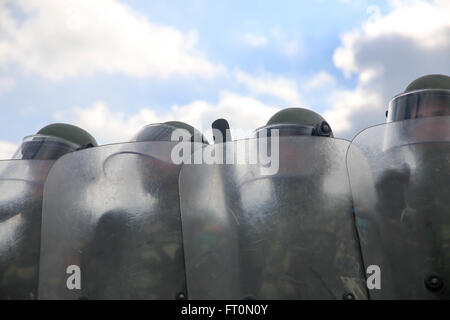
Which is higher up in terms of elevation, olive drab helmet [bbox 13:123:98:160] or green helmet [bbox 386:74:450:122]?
olive drab helmet [bbox 13:123:98:160]

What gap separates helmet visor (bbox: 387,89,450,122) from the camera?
4027 millimetres

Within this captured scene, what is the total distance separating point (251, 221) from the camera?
3.79 meters

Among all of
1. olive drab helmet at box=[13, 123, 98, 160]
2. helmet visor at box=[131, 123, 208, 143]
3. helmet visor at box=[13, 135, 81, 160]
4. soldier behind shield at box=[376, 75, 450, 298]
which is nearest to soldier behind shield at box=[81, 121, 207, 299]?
helmet visor at box=[131, 123, 208, 143]

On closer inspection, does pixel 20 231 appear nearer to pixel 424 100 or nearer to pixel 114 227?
pixel 114 227

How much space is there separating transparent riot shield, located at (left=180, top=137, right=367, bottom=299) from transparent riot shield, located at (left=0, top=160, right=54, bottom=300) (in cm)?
151

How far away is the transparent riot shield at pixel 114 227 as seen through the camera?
4078 mm

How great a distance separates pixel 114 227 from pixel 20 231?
1.09 metres

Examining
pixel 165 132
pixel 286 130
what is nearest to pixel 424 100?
pixel 286 130

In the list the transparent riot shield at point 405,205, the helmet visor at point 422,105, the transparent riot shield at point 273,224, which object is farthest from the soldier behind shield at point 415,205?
the transparent riot shield at point 273,224

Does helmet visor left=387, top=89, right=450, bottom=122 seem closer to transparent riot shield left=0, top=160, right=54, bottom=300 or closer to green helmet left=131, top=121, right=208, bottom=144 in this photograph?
green helmet left=131, top=121, right=208, bottom=144

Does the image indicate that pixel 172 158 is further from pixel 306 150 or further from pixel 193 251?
pixel 306 150

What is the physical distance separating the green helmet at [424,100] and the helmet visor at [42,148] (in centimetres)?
322
